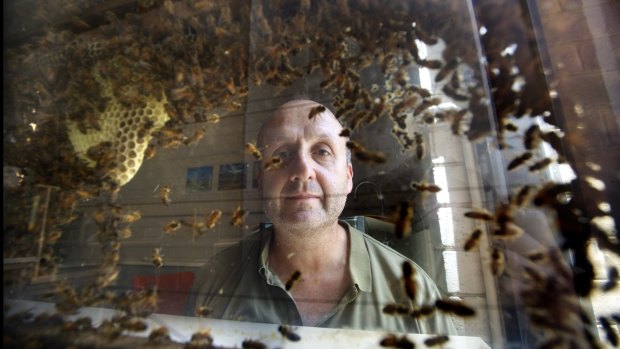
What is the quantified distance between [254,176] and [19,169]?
6.00 ft

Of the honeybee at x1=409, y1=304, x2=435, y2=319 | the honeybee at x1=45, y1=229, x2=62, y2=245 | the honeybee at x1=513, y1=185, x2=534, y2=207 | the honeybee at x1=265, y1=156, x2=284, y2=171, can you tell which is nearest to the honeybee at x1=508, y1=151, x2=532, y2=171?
the honeybee at x1=513, y1=185, x2=534, y2=207

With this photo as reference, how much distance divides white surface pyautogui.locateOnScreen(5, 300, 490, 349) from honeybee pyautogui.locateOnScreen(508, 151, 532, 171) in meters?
0.91

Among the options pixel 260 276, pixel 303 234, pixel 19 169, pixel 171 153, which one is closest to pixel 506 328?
pixel 303 234

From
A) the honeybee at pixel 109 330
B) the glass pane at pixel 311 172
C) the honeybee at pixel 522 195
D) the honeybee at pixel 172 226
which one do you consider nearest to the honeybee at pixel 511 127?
the glass pane at pixel 311 172

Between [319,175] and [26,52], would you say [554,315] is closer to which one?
[319,175]

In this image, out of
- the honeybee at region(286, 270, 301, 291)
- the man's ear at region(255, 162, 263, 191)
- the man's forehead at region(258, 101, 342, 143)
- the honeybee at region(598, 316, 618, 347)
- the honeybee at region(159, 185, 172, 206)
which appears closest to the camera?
the honeybee at region(598, 316, 618, 347)

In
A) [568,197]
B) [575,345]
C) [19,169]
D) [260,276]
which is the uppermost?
[19,169]

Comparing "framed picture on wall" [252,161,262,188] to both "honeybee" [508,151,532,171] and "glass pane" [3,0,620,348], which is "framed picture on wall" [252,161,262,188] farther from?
"honeybee" [508,151,532,171]

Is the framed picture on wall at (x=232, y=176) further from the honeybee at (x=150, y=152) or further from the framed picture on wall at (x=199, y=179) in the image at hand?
the honeybee at (x=150, y=152)

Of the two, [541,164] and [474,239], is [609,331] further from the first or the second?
[541,164]

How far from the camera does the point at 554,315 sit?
1.27 m

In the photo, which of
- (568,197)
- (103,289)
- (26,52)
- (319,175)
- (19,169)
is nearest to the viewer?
(568,197)

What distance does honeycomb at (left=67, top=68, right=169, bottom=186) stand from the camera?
2193 mm

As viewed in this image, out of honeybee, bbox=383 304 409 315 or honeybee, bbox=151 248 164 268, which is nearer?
honeybee, bbox=383 304 409 315
